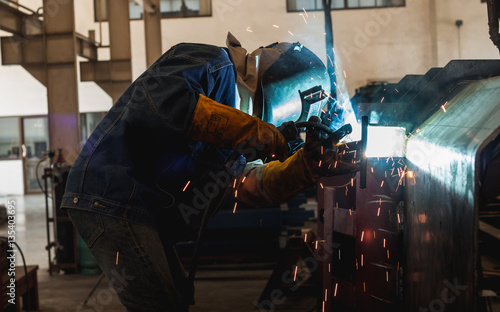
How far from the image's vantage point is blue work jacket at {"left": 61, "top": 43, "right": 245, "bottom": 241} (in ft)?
5.15

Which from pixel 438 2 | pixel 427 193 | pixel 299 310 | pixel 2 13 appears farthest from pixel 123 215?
pixel 438 2

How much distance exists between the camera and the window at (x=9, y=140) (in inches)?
487

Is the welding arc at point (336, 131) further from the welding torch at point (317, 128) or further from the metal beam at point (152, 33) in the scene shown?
the metal beam at point (152, 33)

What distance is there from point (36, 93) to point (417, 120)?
12.3m

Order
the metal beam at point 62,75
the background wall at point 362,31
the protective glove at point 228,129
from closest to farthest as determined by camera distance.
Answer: the protective glove at point 228,129
the metal beam at point 62,75
the background wall at point 362,31

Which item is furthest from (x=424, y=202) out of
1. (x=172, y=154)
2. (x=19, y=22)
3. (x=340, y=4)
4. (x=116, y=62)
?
(x=340, y=4)

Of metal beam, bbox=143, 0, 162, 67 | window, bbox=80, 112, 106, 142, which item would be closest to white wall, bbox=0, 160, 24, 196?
window, bbox=80, 112, 106, 142

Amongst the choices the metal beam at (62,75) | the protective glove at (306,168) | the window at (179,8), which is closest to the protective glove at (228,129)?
the protective glove at (306,168)

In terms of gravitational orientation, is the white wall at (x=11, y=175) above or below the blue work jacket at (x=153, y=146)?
below

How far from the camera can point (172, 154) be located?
1.73 metres

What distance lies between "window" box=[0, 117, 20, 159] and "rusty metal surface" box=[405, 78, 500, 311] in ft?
41.9

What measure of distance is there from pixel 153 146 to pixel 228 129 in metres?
0.33

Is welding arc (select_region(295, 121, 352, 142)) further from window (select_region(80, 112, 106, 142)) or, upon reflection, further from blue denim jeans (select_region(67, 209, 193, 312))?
window (select_region(80, 112, 106, 142))

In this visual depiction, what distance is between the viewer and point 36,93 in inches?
480
